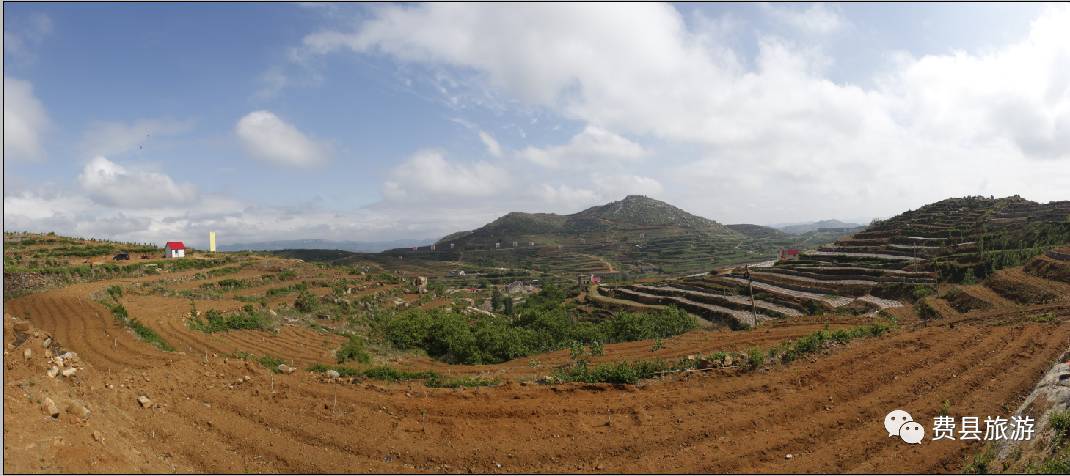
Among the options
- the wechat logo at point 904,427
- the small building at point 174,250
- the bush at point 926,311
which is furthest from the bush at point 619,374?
the small building at point 174,250

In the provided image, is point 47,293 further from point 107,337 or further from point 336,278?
point 336,278

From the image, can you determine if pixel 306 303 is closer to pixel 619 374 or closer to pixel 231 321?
pixel 231 321

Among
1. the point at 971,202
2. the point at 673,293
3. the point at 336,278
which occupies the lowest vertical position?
the point at 673,293

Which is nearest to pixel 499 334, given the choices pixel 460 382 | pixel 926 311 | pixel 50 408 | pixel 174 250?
pixel 460 382

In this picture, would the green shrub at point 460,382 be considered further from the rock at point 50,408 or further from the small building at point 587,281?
the small building at point 587,281

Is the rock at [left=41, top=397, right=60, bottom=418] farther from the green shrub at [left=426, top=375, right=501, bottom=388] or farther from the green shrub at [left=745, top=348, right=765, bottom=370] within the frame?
the green shrub at [left=745, top=348, right=765, bottom=370]

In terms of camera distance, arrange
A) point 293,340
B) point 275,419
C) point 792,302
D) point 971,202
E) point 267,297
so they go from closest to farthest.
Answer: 1. point 275,419
2. point 293,340
3. point 267,297
4. point 792,302
5. point 971,202

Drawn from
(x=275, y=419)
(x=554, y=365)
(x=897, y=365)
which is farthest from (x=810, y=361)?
(x=275, y=419)

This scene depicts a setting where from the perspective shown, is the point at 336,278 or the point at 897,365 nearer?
the point at 897,365

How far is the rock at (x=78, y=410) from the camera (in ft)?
24.6

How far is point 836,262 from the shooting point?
1876 inches

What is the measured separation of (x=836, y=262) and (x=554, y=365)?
46.1m

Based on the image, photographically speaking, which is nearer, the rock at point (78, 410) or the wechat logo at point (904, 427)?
the rock at point (78, 410)

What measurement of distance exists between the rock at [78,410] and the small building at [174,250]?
1625 inches
